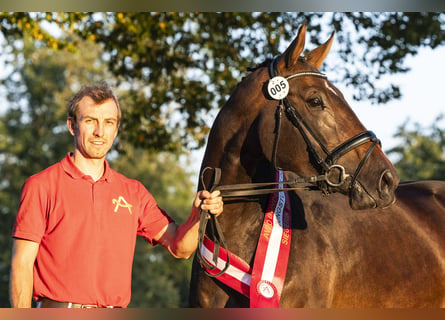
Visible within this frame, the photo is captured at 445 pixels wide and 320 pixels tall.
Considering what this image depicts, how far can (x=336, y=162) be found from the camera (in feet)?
12.6

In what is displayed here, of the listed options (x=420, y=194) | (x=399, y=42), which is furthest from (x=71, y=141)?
(x=420, y=194)

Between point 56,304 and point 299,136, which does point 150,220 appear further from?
point 299,136

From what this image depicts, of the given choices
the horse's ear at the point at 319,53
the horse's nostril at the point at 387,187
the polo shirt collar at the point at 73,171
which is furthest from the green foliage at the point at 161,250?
the horse's nostril at the point at 387,187

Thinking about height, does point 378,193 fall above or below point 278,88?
below

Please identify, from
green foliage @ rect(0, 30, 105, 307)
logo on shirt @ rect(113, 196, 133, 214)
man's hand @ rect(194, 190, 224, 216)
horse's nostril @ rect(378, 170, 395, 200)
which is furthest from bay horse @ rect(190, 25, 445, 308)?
green foliage @ rect(0, 30, 105, 307)

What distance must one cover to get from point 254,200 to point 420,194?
2305 millimetres

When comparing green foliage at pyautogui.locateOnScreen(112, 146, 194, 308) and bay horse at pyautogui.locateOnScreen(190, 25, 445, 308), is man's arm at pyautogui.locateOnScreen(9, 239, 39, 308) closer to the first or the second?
bay horse at pyautogui.locateOnScreen(190, 25, 445, 308)

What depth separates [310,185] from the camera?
3.98 metres

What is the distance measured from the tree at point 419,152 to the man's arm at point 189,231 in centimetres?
1820

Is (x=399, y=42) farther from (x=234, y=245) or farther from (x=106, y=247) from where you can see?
(x=106, y=247)

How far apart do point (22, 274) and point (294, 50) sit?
2.22m

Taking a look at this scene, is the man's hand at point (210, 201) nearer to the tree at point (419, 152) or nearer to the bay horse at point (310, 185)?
the bay horse at point (310, 185)

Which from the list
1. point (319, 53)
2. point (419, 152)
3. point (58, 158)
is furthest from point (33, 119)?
point (319, 53)

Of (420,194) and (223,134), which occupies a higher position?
(223,134)
